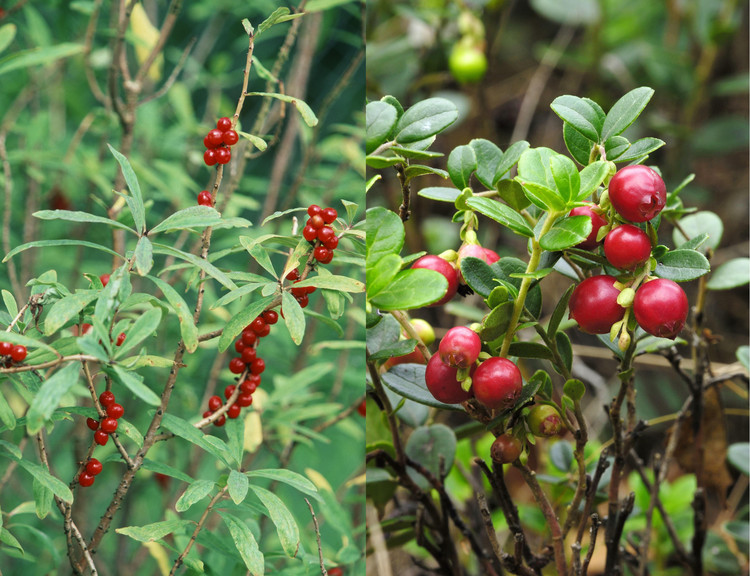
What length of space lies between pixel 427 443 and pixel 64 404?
11.5 inches

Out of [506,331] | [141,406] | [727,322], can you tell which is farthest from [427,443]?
[727,322]

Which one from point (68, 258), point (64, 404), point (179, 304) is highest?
point (179, 304)

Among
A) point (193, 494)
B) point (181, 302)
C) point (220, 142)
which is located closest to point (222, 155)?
point (220, 142)

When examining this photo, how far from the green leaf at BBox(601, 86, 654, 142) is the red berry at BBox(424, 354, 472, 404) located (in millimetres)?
176

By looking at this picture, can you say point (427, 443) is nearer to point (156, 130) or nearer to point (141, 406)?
point (141, 406)

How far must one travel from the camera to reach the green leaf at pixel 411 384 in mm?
475

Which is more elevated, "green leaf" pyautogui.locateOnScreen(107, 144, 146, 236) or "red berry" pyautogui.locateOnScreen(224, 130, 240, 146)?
"red berry" pyautogui.locateOnScreen(224, 130, 240, 146)

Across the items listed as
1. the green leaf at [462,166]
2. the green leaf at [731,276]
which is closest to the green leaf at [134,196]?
the green leaf at [462,166]

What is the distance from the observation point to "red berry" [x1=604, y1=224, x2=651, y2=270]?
0.40 m

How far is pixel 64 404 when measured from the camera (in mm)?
490

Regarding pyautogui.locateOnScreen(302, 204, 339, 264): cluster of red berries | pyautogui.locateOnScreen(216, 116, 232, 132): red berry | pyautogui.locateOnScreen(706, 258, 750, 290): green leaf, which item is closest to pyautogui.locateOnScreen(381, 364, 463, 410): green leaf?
pyautogui.locateOnScreen(302, 204, 339, 264): cluster of red berries

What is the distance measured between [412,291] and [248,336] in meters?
0.14

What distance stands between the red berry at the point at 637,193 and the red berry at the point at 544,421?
133mm

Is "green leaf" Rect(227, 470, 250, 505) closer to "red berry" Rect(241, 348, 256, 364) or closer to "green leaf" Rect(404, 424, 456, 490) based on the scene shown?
"red berry" Rect(241, 348, 256, 364)
